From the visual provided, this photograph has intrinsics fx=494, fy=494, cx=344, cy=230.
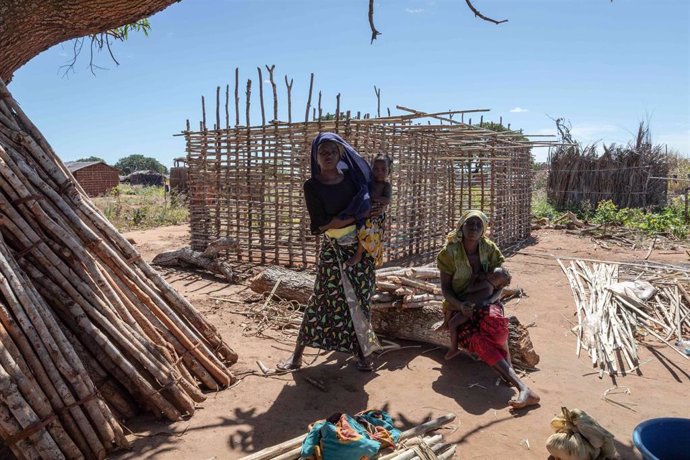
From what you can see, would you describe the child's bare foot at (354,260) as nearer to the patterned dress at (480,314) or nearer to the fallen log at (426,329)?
the patterned dress at (480,314)

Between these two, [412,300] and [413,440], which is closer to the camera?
[413,440]

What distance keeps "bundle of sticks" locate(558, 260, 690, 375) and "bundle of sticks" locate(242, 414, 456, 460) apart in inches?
76.2

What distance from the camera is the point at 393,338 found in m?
4.36

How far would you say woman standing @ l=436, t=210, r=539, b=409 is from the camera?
3.31 meters

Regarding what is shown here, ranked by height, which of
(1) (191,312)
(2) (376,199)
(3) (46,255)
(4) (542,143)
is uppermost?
(4) (542,143)

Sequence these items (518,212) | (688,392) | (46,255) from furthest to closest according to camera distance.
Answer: (518,212) → (688,392) → (46,255)

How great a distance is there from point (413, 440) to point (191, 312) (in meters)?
1.75

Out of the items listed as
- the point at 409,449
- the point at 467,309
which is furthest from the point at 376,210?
the point at 409,449

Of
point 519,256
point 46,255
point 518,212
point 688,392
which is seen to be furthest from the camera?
point 518,212

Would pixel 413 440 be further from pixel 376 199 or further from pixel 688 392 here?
pixel 688 392

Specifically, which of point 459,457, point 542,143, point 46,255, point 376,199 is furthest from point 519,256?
point 46,255

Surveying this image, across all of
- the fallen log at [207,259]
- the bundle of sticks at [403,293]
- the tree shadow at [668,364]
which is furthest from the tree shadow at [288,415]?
the fallen log at [207,259]

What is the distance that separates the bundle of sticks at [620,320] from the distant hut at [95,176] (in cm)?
2334

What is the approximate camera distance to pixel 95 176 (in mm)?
25344
